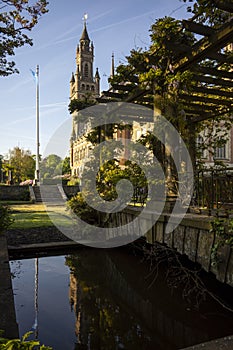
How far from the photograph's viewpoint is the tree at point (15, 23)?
21.9 ft

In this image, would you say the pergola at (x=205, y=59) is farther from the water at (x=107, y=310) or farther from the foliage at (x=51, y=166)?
the foliage at (x=51, y=166)

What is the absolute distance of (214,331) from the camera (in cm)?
449

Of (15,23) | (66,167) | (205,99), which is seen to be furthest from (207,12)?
(66,167)

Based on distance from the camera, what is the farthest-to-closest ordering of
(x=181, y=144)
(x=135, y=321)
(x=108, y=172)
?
1. (x=108, y=172)
2. (x=181, y=144)
3. (x=135, y=321)

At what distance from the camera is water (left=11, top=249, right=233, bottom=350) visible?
4.41 meters

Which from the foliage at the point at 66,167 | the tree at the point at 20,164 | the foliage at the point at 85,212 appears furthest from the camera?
the foliage at the point at 66,167

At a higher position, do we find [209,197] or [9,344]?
[209,197]

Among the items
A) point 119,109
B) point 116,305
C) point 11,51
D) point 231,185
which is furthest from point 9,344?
point 119,109

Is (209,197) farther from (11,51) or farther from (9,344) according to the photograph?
(11,51)

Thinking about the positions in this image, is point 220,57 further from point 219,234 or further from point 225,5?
point 219,234

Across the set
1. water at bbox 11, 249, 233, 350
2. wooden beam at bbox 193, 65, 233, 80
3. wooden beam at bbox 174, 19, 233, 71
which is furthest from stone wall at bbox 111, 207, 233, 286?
wooden beam at bbox 193, 65, 233, 80

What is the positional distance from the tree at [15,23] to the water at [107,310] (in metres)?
5.45

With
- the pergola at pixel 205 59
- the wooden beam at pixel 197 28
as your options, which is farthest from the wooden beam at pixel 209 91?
the wooden beam at pixel 197 28

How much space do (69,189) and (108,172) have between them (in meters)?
18.1
